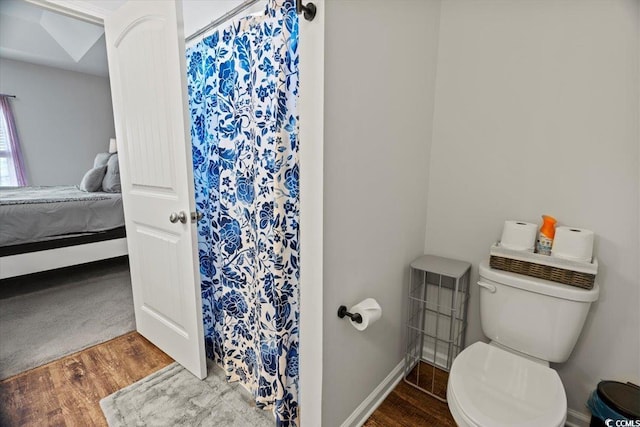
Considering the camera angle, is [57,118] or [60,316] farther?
[57,118]

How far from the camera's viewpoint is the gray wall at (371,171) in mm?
1060

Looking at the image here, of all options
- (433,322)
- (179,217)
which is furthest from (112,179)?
(433,322)

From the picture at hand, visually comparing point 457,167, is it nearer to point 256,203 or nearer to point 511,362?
point 511,362

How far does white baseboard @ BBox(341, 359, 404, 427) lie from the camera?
1.36 metres

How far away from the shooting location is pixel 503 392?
1048mm

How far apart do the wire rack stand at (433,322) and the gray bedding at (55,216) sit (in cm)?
296

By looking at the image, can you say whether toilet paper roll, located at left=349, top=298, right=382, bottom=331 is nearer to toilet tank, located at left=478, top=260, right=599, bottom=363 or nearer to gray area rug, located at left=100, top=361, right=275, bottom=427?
toilet tank, located at left=478, top=260, right=599, bottom=363

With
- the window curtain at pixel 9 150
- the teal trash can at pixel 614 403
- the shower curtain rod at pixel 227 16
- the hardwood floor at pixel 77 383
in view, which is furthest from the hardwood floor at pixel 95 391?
the window curtain at pixel 9 150

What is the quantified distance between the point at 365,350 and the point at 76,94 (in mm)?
5836

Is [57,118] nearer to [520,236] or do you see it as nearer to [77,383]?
[77,383]

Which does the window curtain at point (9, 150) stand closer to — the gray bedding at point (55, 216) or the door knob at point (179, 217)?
the gray bedding at point (55, 216)

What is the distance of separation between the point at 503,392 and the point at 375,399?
64 centimetres

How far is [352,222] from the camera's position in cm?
119

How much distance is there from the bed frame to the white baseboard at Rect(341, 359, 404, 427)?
9.20ft
